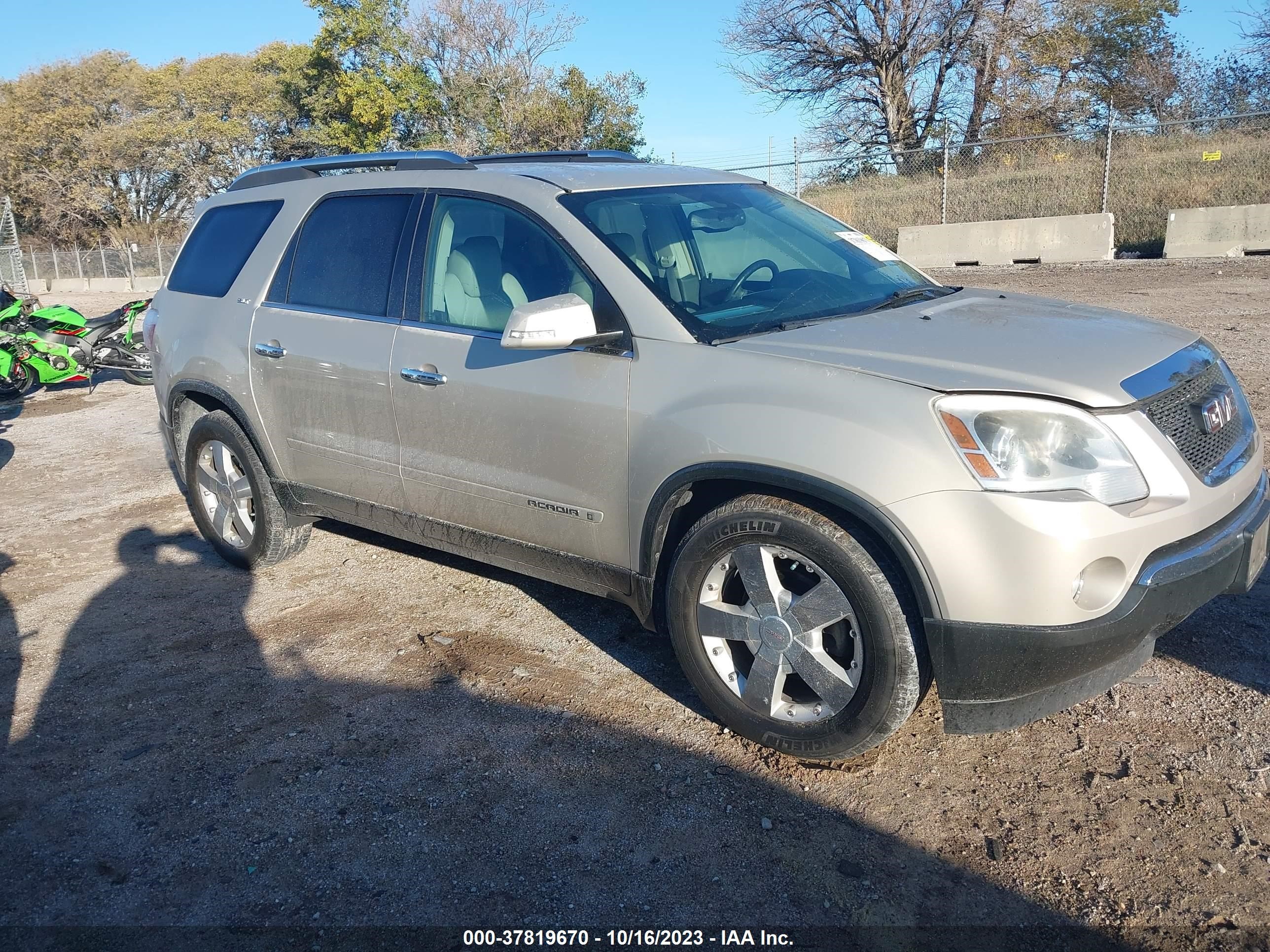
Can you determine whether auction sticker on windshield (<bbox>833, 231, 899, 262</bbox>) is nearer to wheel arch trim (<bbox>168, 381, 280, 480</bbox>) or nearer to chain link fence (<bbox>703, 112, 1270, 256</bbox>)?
wheel arch trim (<bbox>168, 381, 280, 480</bbox>)

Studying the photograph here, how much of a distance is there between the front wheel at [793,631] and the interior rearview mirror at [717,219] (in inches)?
55.0

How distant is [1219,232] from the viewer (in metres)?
17.3

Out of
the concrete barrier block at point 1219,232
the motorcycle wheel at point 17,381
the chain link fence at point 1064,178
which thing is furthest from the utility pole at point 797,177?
the motorcycle wheel at point 17,381

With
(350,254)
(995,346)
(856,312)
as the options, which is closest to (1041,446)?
(995,346)

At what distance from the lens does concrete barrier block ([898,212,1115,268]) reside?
1867cm

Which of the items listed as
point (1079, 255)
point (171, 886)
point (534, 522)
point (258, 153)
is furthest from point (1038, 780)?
point (258, 153)

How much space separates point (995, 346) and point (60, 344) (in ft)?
38.2

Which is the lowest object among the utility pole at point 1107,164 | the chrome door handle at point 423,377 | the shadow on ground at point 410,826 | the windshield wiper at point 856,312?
the shadow on ground at point 410,826

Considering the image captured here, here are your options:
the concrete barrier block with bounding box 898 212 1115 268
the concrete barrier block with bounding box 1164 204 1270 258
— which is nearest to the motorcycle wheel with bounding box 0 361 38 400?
the concrete barrier block with bounding box 898 212 1115 268

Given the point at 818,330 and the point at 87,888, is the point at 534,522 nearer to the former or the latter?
the point at 818,330

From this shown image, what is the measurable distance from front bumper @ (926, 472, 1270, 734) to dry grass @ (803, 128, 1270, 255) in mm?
18124

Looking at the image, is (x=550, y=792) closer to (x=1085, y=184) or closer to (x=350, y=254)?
(x=350, y=254)

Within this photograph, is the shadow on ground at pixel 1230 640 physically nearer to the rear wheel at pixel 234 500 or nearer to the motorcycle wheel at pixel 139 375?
the rear wheel at pixel 234 500

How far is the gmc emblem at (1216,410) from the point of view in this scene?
3072 millimetres
